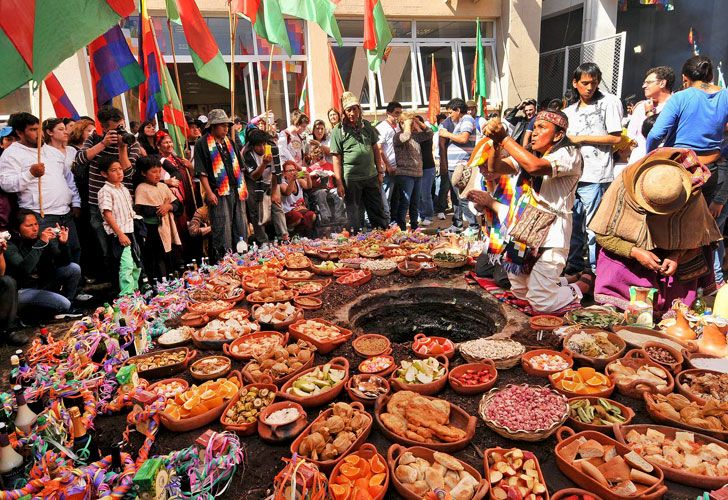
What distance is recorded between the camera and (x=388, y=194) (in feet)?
25.0

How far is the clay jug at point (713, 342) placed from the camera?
9.75ft

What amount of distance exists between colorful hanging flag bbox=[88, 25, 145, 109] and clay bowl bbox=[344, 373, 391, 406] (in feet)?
12.9

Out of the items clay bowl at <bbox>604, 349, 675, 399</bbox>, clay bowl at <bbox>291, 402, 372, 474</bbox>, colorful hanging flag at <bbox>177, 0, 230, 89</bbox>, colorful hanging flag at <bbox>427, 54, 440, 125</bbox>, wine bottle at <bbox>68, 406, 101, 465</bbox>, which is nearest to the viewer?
clay bowl at <bbox>291, 402, 372, 474</bbox>

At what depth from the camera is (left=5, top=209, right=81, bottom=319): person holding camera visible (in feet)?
14.3

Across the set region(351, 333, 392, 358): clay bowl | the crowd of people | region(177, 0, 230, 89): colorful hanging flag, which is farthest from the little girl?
region(351, 333, 392, 358): clay bowl

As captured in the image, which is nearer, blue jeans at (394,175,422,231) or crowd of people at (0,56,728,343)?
crowd of people at (0,56,728,343)

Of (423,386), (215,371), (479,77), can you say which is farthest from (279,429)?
(479,77)

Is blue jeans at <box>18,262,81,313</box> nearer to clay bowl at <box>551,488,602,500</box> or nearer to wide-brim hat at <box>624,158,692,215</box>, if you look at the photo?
clay bowl at <box>551,488,602,500</box>

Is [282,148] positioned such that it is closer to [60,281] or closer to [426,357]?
[60,281]

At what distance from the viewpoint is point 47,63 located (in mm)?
2773

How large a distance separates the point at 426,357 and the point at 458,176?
102 inches

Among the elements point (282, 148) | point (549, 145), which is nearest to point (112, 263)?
point (282, 148)

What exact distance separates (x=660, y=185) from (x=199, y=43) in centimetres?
464

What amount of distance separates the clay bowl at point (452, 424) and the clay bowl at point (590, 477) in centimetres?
41
